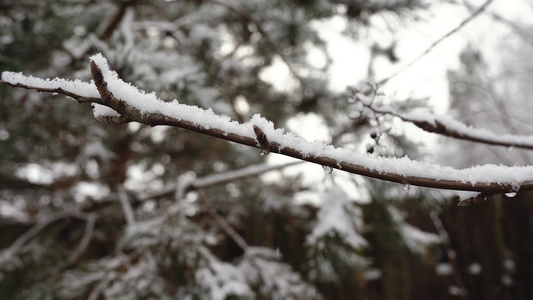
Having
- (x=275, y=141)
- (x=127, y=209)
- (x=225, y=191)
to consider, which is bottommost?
(x=275, y=141)

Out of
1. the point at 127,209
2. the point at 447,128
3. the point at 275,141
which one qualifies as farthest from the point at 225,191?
the point at 275,141

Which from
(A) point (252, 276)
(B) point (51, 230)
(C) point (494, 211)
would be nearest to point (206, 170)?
(B) point (51, 230)

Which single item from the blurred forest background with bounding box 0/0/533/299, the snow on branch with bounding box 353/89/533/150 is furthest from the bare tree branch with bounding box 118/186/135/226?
the snow on branch with bounding box 353/89/533/150

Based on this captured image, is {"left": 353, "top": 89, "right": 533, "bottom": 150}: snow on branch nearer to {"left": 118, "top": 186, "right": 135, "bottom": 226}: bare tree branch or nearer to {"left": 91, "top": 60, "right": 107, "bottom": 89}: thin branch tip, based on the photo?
{"left": 91, "top": 60, "right": 107, "bottom": 89}: thin branch tip

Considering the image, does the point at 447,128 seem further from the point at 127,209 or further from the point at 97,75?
the point at 127,209

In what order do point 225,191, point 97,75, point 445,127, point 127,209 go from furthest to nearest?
point 225,191
point 127,209
point 445,127
point 97,75

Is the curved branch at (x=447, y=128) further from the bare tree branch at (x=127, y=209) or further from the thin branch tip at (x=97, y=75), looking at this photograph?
the bare tree branch at (x=127, y=209)

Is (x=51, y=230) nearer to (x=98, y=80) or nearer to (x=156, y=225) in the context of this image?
(x=156, y=225)
